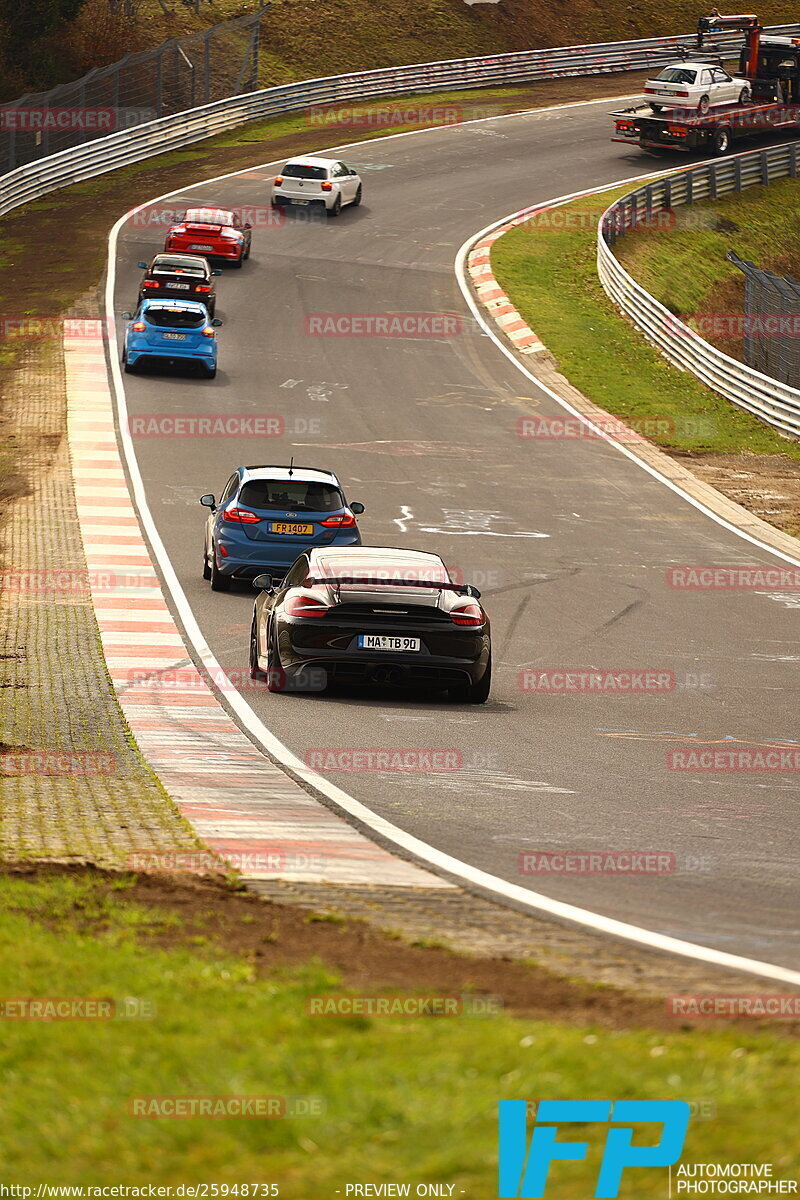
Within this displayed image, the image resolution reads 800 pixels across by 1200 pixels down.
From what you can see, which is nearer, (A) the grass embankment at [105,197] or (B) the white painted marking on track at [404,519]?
(B) the white painted marking on track at [404,519]

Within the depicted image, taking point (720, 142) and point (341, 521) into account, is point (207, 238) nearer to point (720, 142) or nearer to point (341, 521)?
point (720, 142)

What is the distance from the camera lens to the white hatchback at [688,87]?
2170 inches

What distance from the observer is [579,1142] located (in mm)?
4359

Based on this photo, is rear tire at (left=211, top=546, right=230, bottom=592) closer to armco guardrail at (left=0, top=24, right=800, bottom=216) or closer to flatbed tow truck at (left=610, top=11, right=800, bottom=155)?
armco guardrail at (left=0, top=24, right=800, bottom=216)

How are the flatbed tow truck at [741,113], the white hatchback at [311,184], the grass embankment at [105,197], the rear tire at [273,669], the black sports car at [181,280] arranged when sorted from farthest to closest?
1. the flatbed tow truck at [741,113]
2. the white hatchback at [311,184]
3. the grass embankment at [105,197]
4. the black sports car at [181,280]
5. the rear tire at [273,669]

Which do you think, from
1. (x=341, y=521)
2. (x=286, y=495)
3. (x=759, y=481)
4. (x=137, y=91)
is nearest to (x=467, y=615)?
(x=341, y=521)

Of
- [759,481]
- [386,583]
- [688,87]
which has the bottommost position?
[759,481]

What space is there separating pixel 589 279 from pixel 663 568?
24.6m

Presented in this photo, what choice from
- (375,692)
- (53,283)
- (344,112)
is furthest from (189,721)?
(344,112)

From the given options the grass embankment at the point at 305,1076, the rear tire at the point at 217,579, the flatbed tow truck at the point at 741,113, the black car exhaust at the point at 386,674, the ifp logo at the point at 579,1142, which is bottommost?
the rear tire at the point at 217,579

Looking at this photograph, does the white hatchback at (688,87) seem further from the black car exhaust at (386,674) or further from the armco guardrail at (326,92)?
the black car exhaust at (386,674)

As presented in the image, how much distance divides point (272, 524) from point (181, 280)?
19.2m

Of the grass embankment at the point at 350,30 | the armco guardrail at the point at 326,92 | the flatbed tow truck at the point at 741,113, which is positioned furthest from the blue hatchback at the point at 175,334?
the grass embankment at the point at 350,30

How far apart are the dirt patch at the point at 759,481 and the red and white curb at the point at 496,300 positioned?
8.93 metres
